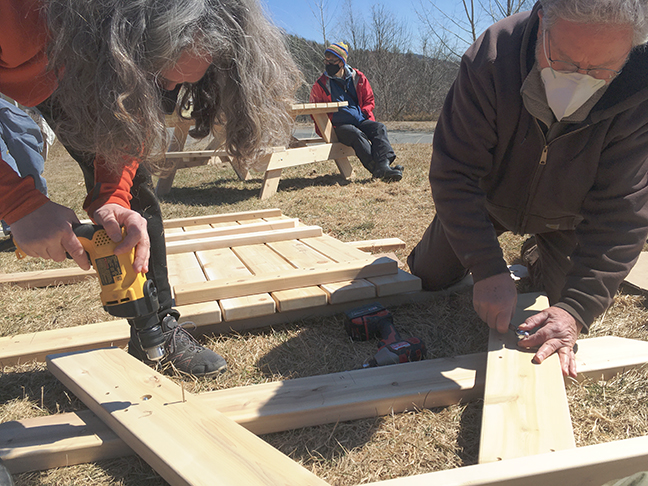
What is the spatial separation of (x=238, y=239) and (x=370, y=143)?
3547mm

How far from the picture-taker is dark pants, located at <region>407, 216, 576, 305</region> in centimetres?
234

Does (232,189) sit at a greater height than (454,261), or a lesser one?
lesser

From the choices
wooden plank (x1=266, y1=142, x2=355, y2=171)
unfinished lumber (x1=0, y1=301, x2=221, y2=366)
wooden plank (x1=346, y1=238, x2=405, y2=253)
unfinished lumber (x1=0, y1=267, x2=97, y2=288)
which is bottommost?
unfinished lumber (x1=0, y1=267, x2=97, y2=288)

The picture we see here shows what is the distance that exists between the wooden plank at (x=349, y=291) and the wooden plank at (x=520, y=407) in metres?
0.73

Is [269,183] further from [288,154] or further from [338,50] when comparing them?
[338,50]

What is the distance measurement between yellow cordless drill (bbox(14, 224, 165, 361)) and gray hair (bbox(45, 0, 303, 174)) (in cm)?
23

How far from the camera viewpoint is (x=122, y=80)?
113 cm

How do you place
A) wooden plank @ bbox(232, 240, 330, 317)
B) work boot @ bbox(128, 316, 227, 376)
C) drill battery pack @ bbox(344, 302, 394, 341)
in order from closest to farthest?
work boot @ bbox(128, 316, 227, 376) → drill battery pack @ bbox(344, 302, 394, 341) → wooden plank @ bbox(232, 240, 330, 317)

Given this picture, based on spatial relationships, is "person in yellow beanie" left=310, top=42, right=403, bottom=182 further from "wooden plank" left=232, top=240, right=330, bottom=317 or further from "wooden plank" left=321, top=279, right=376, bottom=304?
"wooden plank" left=321, top=279, right=376, bottom=304

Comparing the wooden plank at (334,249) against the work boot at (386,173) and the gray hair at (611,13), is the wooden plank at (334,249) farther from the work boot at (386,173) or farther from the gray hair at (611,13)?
the work boot at (386,173)

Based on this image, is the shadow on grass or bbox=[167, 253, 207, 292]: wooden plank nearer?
bbox=[167, 253, 207, 292]: wooden plank

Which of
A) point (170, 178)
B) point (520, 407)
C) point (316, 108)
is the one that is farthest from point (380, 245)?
point (170, 178)

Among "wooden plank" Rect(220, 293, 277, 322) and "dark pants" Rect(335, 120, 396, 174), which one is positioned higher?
"dark pants" Rect(335, 120, 396, 174)

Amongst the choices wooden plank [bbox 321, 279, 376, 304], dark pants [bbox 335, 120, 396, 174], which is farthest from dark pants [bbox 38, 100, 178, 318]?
dark pants [bbox 335, 120, 396, 174]
